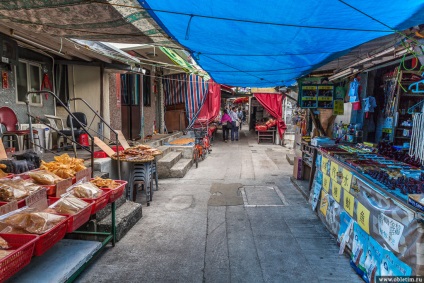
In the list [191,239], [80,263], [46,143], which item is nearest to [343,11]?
[191,239]

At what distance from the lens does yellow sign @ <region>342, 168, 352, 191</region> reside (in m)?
3.79

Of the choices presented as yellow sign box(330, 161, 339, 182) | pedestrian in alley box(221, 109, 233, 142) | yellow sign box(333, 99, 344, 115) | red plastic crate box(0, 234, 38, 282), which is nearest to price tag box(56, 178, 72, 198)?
red plastic crate box(0, 234, 38, 282)

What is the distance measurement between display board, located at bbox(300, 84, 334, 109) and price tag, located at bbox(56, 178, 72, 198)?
600cm

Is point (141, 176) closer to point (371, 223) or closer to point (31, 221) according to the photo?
point (31, 221)

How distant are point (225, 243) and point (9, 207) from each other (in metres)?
2.86

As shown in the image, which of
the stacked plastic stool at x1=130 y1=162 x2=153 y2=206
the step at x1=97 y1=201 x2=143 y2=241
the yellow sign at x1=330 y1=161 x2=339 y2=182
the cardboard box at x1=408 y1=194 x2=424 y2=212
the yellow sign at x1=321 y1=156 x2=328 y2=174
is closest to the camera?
the cardboard box at x1=408 y1=194 x2=424 y2=212

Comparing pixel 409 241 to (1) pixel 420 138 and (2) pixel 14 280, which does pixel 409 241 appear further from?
(2) pixel 14 280

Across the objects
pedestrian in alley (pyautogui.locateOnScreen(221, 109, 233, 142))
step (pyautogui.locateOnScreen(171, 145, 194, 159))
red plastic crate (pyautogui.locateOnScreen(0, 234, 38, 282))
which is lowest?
step (pyautogui.locateOnScreen(171, 145, 194, 159))

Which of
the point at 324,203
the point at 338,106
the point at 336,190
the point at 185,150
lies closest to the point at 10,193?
the point at 336,190

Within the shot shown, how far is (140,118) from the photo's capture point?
39.2 feet

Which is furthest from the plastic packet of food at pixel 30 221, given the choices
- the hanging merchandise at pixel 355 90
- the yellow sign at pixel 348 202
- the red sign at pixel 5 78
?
the hanging merchandise at pixel 355 90

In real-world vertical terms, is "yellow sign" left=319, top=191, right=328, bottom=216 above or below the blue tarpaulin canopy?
below

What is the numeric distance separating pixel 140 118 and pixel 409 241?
36.1 feet

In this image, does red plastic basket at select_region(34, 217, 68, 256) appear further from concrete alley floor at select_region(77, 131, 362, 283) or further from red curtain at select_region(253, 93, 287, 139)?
red curtain at select_region(253, 93, 287, 139)
